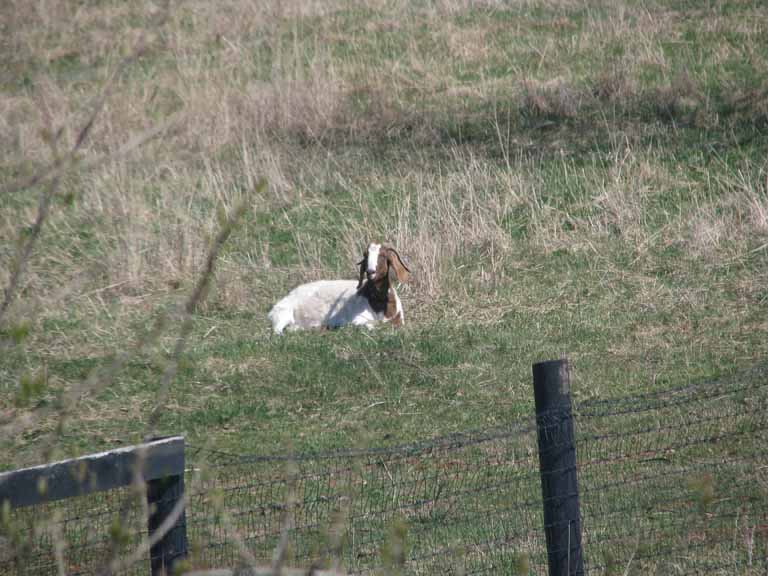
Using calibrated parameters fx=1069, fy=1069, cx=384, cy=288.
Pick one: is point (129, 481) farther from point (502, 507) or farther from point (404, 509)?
point (502, 507)

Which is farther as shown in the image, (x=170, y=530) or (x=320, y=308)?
(x=320, y=308)

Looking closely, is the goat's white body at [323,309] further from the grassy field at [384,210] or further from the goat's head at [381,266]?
the grassy field at [384,210]

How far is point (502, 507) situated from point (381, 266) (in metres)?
3.86

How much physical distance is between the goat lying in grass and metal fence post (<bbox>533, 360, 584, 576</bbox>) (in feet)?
17.7

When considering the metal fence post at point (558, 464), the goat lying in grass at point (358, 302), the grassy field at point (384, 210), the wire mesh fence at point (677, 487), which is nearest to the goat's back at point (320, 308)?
the goat lying in grass at point (358, 302)

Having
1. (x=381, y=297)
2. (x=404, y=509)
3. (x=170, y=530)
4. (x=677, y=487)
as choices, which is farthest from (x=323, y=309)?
(x=170, y=530)

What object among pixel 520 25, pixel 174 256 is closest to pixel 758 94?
pixel 520 25

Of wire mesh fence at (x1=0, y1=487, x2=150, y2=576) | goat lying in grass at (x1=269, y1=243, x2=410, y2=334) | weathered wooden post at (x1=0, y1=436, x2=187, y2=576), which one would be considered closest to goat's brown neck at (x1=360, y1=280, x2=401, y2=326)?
goat lying in grass at (x1=269, y1=243, x2=410, y2=334)

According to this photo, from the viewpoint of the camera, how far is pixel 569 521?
4.04 m

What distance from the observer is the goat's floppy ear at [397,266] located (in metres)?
9.64

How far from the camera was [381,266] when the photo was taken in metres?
9.51

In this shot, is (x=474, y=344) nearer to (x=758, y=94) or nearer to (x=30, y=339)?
(x=30, y=339)

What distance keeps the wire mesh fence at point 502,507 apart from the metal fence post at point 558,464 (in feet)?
0.27

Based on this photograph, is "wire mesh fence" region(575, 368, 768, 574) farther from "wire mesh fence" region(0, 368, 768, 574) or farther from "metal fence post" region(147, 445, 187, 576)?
"metal fence post" region(147, 445, 187, 576)
